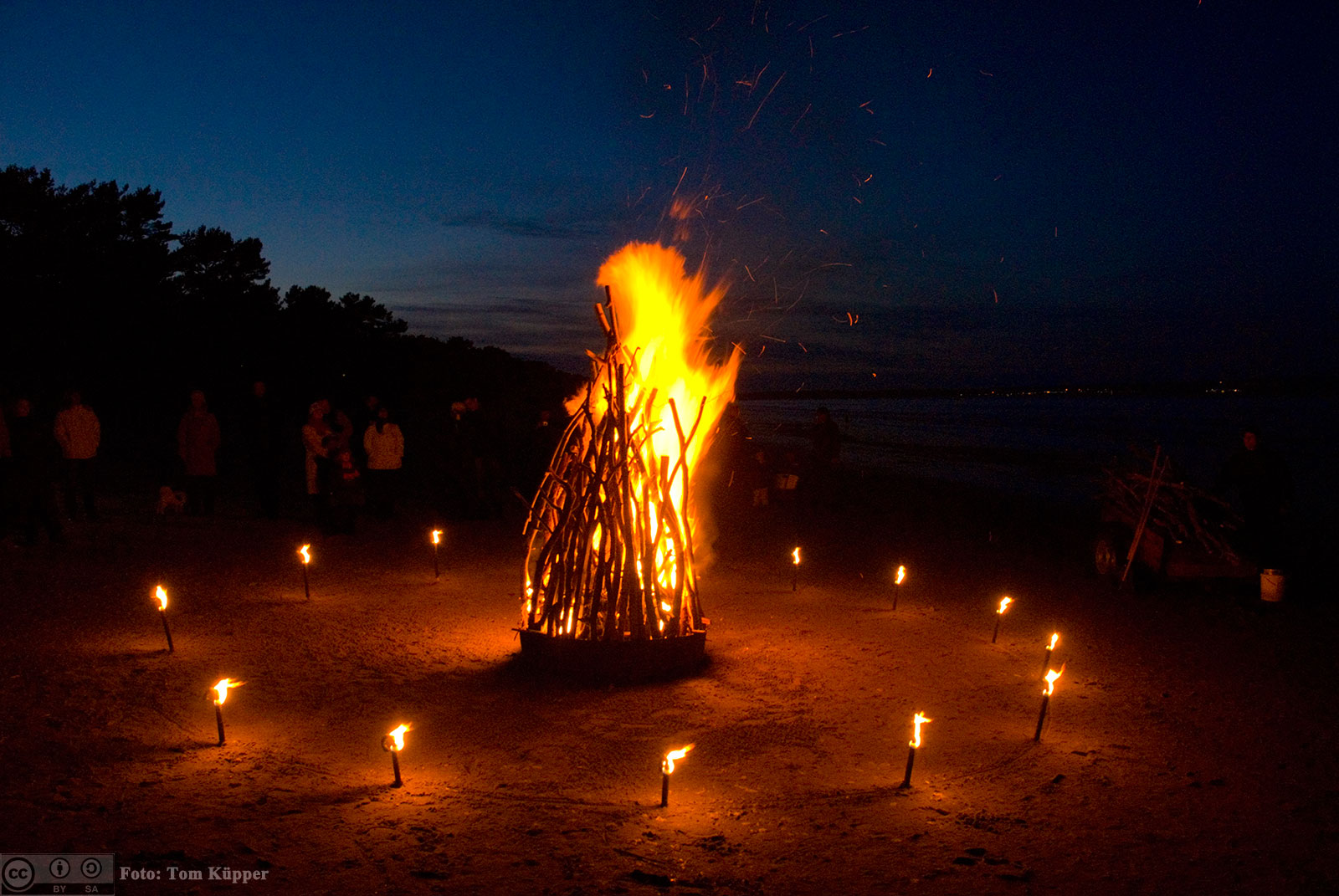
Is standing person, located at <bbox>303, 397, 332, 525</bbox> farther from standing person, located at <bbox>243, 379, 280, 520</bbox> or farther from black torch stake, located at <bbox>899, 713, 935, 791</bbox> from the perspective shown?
black torch stake, located at <bbox>899, 713, 935, 791</bbox>

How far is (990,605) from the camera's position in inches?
333

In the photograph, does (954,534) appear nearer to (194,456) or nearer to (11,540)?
(194,456)

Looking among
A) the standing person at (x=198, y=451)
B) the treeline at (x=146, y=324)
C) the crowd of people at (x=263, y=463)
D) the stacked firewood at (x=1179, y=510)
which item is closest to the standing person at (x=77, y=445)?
the crowd of people at (x=263, y=463)

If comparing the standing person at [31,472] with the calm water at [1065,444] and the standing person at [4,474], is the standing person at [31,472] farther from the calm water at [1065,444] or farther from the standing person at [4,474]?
the calm water at [1065,444]

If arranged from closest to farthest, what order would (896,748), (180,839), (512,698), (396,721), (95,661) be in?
(180,839) < (896,748) < (396,721) < (512,698) < (95,661)

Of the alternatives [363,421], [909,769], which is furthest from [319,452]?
[909,769]

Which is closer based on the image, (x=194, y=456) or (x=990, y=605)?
(x=990, y=605)

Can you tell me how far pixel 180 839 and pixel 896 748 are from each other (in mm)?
3409

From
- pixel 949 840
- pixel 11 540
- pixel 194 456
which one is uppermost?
pixel 194 456

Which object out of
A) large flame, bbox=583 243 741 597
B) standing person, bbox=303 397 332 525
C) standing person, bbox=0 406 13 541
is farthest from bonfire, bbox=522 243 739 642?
standing person, bbox=0 406 13 541

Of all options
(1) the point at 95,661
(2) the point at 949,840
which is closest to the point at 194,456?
(1) the point at 95,661

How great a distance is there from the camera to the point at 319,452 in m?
11.4

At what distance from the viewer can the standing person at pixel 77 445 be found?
11102mm

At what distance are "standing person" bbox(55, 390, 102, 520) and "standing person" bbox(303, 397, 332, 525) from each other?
2320 millimetres
